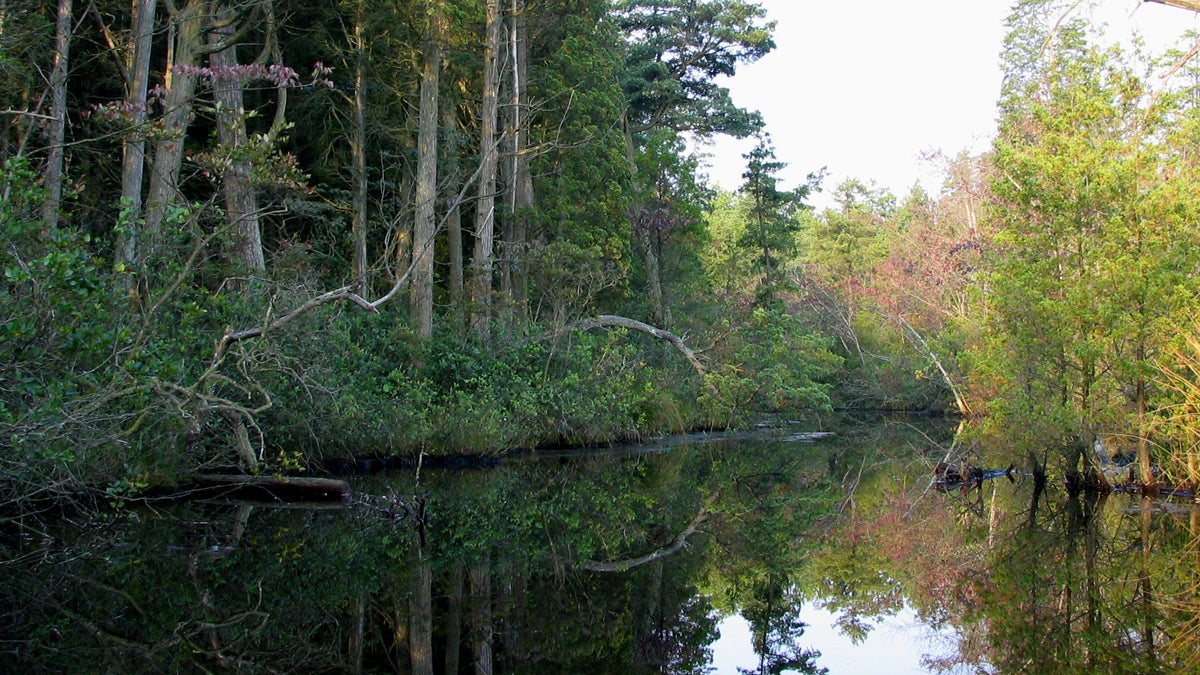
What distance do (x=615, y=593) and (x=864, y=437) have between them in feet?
62.9

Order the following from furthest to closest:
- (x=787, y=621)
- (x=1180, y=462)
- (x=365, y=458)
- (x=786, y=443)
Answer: (x=786, y=443)
(x=365, y=458)
(x=1180, y=462)
(x=787, y=621)

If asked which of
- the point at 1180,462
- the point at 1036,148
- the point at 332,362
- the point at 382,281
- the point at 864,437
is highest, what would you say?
the point at 1036,148

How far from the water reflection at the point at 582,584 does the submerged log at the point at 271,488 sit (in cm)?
36

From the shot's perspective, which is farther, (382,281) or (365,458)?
(382,281)

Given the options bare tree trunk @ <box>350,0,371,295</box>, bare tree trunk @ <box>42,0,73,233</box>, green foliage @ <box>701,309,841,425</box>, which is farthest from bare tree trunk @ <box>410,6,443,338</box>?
bare tree trunk @ <box>42,0,73,233</box>

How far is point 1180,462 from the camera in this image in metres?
12.0

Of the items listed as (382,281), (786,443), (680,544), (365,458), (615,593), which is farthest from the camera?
(786,443)

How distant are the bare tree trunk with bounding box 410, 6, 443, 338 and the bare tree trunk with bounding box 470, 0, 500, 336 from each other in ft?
4.32

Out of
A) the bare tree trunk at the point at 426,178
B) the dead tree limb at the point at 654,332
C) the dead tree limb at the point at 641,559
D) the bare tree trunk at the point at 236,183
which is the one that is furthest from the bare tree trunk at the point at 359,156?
the dead tree limb at the point at 641,559

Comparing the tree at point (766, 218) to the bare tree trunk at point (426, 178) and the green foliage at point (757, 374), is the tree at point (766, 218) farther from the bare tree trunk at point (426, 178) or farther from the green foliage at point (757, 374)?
the bare tree trunk at point (426, 178)

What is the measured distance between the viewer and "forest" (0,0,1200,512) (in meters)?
10.1

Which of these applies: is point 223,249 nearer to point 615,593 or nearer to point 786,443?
point 615,593

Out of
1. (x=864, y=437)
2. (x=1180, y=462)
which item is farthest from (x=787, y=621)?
(x=864, y=437)

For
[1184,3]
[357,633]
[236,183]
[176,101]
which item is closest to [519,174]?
[236,183]
